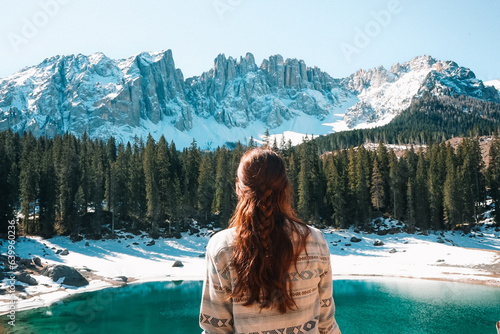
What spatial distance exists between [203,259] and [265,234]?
41.9 metres

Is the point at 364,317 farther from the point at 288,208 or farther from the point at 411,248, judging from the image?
the point at 411,248

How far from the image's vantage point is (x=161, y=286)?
31953 mm

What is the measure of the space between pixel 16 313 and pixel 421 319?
2525 cm

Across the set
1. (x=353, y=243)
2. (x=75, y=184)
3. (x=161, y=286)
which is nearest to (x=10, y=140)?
(x=75, y=184)

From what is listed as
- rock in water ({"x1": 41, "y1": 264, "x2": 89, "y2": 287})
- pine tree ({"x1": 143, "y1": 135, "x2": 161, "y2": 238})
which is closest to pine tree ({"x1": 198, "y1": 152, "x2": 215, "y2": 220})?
pine tree ({"x1": 143, "y1": 135, "x2": 161, "y2": 238})

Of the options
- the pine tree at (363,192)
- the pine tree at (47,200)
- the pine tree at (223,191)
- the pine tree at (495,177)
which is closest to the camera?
the pine tree at (47,200)

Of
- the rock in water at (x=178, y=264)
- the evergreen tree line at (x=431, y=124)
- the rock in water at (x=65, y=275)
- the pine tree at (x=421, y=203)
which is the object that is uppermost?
the evergreen tree line at (x=431, y=124)

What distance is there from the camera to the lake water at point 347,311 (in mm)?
19531

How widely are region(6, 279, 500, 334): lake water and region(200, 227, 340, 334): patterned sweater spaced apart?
18597 millimetres

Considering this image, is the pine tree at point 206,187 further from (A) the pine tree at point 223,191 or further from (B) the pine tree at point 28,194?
(B) the pine tree at point 28,194

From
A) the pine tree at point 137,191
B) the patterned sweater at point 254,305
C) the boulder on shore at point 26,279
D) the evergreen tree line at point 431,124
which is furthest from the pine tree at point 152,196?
the evergreen tree line at point 431,124

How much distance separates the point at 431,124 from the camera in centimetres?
16225

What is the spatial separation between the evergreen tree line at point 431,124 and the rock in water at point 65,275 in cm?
11252

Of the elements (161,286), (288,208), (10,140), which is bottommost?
(161,286)
